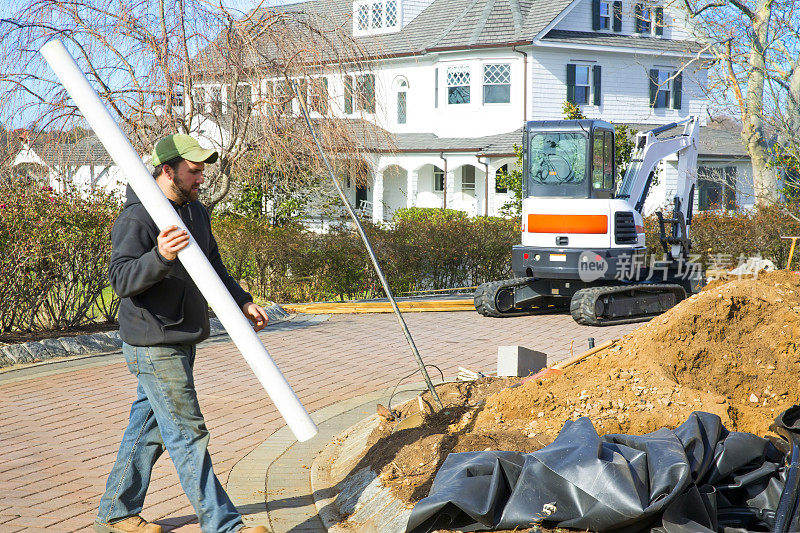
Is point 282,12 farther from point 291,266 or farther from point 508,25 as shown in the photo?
point 508,25

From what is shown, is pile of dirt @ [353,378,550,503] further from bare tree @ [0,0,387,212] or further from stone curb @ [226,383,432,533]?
bare tree @ [0,0,387,212]

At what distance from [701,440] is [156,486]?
331 centimetres

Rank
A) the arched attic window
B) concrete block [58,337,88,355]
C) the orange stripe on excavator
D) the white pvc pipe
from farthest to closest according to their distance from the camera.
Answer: the arched attic window
the orange stripe on excavator
concrete block [58,337,88,355]
the white pvc pipe

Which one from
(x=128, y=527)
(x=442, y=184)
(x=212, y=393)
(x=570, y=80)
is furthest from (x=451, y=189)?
(x=128, y=527)

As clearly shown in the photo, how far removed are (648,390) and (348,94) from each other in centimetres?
829

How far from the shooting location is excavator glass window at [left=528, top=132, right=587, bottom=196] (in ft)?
42.7

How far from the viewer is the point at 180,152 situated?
395 cm

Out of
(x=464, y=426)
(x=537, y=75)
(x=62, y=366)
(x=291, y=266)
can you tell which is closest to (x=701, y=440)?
(x=464, y=426)

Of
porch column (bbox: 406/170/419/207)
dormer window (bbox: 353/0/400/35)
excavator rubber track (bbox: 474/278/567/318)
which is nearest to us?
excavator rubber track (bbox: 474/278/567/318)

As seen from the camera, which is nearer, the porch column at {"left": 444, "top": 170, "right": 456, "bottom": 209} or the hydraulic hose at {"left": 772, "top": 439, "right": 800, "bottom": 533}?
the hydraulic hose at {"left": 772, "top": 439, "right": 800, "bottom": 533}

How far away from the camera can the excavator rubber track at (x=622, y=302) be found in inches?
485

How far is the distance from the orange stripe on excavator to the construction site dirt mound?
608cm

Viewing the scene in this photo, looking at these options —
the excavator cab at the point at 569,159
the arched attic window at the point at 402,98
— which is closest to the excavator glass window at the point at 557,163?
the excavator cab at the point at 569,159

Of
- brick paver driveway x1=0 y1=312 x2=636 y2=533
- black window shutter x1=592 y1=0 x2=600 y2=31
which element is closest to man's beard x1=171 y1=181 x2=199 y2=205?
brick paver driveway x1=0 y1=312 x2=636 y2=533
